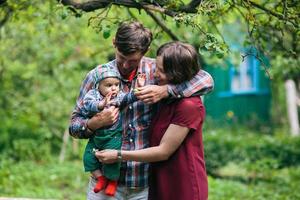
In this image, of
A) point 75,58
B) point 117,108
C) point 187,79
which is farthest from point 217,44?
point 75,58

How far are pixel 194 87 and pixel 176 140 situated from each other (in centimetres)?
31

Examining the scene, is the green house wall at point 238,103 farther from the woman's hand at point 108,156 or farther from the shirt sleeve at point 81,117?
the woman's hand at point 108,156

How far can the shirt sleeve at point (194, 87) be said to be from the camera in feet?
11.2

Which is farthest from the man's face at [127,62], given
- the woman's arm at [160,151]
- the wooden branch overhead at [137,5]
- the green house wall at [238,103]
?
the green house wall at [238,103]

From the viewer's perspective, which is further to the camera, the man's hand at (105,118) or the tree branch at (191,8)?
the tree branch at (191,8)

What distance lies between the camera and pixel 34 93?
12406 millimetres

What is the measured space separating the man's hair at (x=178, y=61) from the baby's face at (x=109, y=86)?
27cm

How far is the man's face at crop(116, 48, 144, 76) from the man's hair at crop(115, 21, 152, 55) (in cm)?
3

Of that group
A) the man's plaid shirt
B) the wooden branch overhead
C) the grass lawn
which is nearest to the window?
the grass lawn

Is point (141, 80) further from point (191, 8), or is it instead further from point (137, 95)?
point (191, 8)

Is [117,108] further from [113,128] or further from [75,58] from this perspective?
[75,58]

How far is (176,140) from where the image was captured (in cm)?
338

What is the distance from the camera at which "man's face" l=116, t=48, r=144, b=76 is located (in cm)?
340

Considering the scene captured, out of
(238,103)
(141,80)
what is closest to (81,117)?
(141,80)
